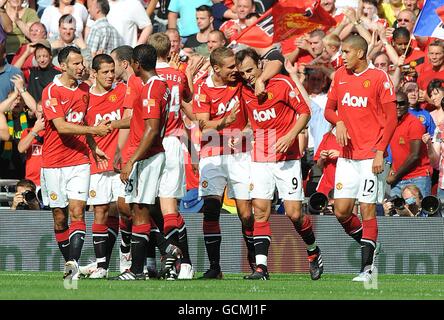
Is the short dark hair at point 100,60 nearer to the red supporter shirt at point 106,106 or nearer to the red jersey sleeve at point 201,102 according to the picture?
the red supporter shirt at point 106,106

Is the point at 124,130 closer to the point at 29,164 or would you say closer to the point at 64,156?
the point at 64,156

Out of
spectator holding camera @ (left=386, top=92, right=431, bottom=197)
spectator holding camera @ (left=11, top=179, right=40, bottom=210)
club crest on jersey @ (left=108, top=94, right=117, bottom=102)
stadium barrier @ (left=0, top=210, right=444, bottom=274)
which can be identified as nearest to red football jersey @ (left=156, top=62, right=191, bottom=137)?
club crest on jersey @ (left=108, top=94, right=117, bottom=102)

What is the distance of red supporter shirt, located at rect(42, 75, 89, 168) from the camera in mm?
15695

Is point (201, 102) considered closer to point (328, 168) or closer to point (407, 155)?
point (328, 168)

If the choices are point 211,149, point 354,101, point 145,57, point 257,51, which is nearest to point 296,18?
point 257,51

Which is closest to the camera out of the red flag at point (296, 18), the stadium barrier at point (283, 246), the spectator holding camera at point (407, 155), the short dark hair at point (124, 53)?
the short dark hair at point (124, 53)

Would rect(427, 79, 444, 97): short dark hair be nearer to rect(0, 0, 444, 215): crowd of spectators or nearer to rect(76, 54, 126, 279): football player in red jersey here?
rect(0, 0, 444, 215): crowd of spectators

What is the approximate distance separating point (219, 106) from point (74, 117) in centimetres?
189

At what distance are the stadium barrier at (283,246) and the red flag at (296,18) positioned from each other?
3.64 meters

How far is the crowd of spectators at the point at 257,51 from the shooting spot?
1928cm

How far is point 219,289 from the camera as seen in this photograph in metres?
13.8

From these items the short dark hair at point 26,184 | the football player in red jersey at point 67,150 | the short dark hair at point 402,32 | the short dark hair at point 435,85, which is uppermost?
the football player in red jersey at point 67,150

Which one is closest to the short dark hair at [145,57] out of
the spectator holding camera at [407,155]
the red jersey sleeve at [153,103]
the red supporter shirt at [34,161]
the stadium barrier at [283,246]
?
the red jersey sleeve at [153,103]

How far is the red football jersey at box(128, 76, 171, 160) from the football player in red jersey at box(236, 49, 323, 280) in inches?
73.6
